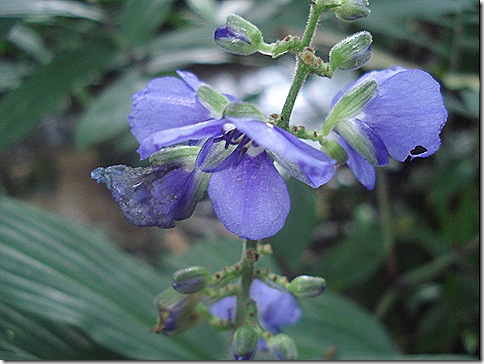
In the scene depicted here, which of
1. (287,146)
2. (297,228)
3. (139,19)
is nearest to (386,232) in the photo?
(297,228)

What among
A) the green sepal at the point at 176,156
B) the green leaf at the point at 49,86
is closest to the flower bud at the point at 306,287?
the green sepal at the point at 176,156

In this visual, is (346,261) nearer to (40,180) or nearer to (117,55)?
(117,55)

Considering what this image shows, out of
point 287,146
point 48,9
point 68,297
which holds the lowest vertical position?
point 68,297

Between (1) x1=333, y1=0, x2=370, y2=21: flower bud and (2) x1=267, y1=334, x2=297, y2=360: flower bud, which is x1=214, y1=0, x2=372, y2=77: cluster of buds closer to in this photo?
(1) x1=333, y1=0, x2=370, y2=21: flower bud

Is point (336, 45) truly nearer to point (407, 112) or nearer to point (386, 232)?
point (407, 112)

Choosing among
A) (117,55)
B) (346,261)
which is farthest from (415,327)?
(117,55)

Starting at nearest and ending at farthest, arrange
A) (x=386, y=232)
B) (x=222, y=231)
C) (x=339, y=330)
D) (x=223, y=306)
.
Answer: (x=223, y=306) < (x=339, y=330) < (x=386, y=232) < (x=222, y=231)

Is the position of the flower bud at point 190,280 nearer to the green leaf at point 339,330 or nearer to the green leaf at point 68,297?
the green leaf at point 68,297

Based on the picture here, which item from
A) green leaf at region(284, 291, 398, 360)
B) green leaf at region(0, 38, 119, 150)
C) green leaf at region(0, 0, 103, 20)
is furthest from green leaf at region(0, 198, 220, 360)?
green leaf at region(0, 0, 103, 20)
